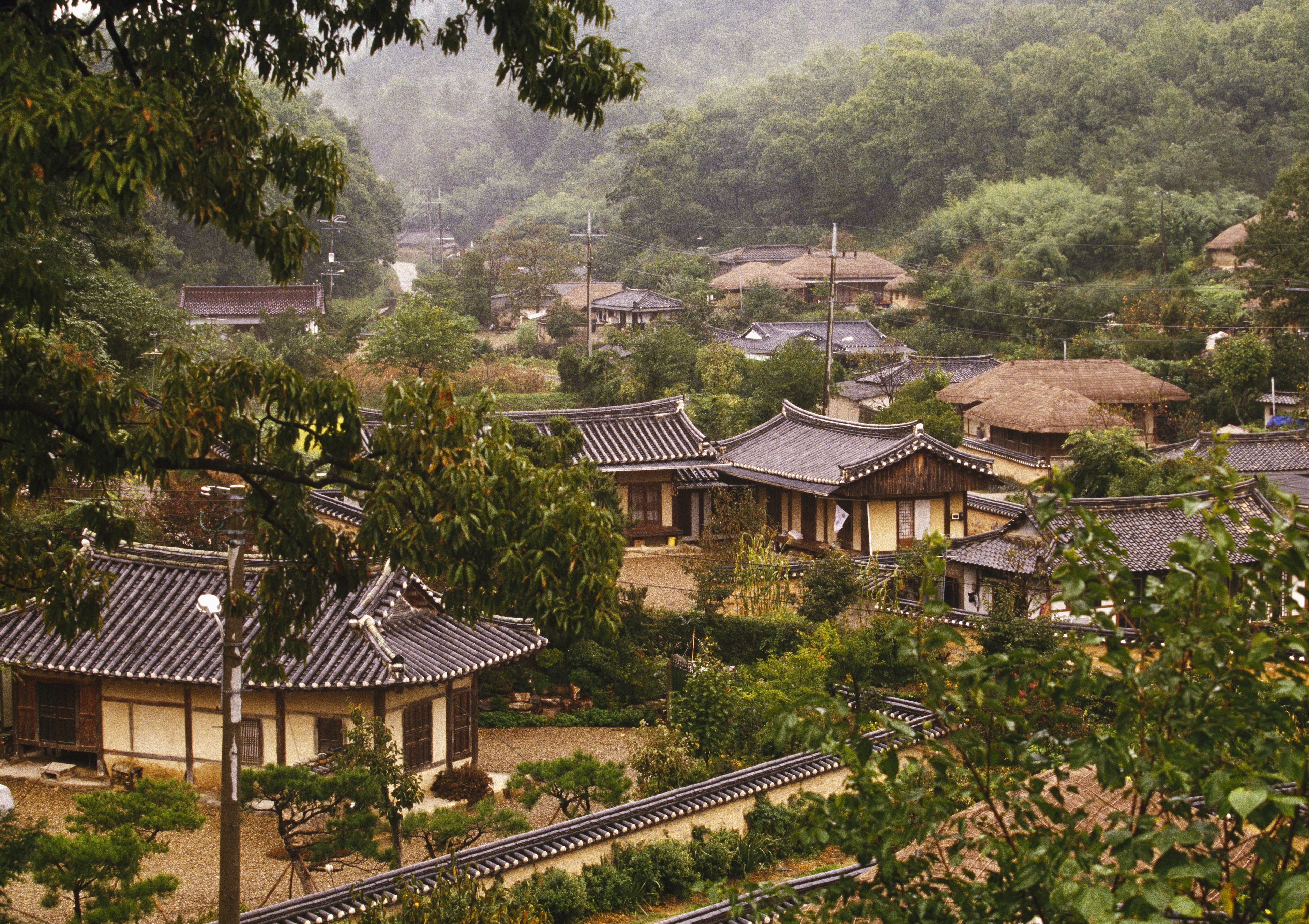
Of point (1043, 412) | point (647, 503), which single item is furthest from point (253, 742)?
point (1043, 412)

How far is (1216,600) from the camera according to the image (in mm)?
3707

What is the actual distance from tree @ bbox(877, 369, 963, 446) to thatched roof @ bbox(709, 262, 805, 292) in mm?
21601

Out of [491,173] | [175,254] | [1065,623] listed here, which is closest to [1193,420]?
[1065,623]

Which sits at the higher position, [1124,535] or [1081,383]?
[1081,383]

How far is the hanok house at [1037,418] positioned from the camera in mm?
32500

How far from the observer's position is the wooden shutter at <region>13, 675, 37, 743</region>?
1480 centimetres

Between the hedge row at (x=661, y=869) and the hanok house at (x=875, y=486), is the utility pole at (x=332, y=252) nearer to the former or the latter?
the hanok house at (x=875, y=486)

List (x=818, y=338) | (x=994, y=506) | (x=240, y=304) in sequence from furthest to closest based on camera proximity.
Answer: (x=240, y=304)
(x=818, y=338)
(x=994, y=506)

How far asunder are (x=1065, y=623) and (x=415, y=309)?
26.6 metres

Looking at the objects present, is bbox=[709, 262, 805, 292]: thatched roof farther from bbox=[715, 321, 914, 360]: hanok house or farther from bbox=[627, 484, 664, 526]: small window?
bbox=[627, 484, 664, 526]: small window

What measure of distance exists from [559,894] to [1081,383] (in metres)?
29.6

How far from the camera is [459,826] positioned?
11008 mm

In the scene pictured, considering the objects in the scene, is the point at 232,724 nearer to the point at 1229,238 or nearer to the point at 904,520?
the point at 904,520

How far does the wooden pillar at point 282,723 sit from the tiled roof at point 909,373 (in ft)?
Result: 88.6
